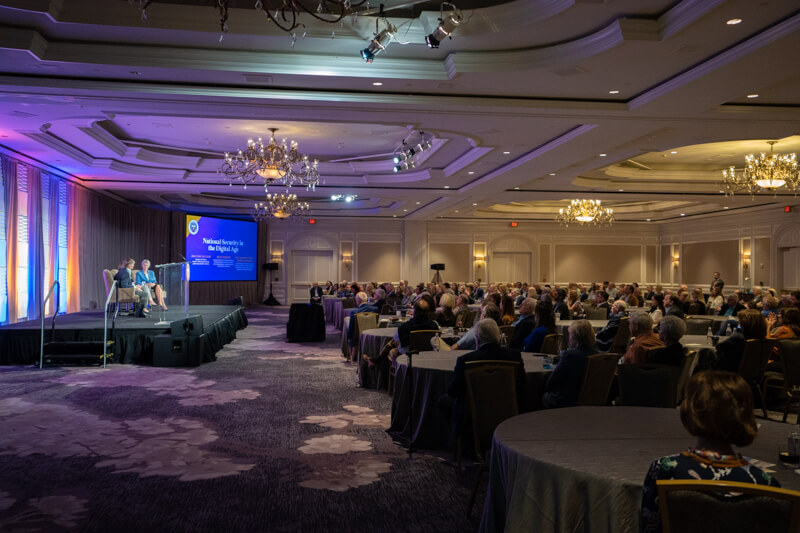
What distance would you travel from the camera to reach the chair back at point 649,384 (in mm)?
4383

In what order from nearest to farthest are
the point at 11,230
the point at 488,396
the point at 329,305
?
the point at 488,396, the point at 11,230, the point at 329,305

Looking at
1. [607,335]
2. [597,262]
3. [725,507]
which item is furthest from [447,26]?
[597,262]

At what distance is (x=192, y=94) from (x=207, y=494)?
4721mm

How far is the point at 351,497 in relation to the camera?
4.23 metres

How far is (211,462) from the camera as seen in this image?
4961mm

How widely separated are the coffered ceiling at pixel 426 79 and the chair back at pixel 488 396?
262cm

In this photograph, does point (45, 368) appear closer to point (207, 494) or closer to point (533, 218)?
point (207, 494)

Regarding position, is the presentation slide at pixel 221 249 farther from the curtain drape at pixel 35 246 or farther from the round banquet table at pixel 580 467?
the round banquet table at pixel 580 467

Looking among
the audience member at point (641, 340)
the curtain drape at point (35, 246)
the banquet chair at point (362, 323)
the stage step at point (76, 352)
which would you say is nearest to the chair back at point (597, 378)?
the audience member at point (641, 340)

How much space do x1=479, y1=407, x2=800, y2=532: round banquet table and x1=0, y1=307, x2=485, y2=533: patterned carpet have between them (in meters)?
0.95

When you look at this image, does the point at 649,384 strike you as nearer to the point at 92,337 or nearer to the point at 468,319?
the point at 468,319

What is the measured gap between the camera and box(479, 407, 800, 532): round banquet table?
8.24 ft

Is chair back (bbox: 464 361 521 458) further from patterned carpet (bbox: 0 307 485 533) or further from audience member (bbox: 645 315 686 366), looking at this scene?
audience member (bbox: 645 315 686 366)

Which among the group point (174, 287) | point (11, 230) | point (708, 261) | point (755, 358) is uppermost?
point (11, 230)
